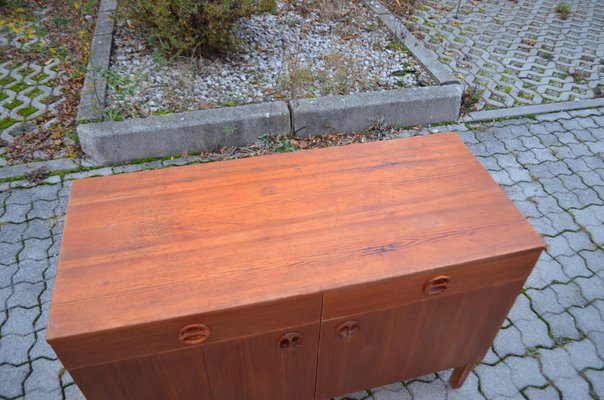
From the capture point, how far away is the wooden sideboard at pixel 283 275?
1.42 m

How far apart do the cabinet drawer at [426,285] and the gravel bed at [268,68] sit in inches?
105

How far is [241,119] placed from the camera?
349cm

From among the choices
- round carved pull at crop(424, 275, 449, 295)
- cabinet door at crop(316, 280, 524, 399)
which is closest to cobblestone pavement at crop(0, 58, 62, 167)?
cabinet door at crop(316, 280, 524, 399)

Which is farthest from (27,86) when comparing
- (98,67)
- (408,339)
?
(408,339)

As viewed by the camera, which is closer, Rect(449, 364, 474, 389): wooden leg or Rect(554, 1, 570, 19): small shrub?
Rect(449, 364, 474, 389): wooden leg

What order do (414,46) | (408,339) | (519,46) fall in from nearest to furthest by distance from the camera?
(408,339) → (414,46) → (519,46)

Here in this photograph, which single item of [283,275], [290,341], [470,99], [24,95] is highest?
[283,275]

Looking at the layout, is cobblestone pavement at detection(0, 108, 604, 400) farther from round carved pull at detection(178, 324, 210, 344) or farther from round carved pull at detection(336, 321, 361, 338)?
round carved pull at detection(178, 324, 210, 344)

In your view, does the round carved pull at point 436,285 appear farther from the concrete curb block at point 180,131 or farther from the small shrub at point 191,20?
the small shrub at point 191,20

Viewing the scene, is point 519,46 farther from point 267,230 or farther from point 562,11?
point 267,230

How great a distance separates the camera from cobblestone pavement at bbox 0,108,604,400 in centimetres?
227

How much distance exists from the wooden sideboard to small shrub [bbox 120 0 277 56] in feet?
7.95

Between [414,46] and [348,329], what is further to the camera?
[414,46]

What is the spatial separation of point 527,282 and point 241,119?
95.3 inches
